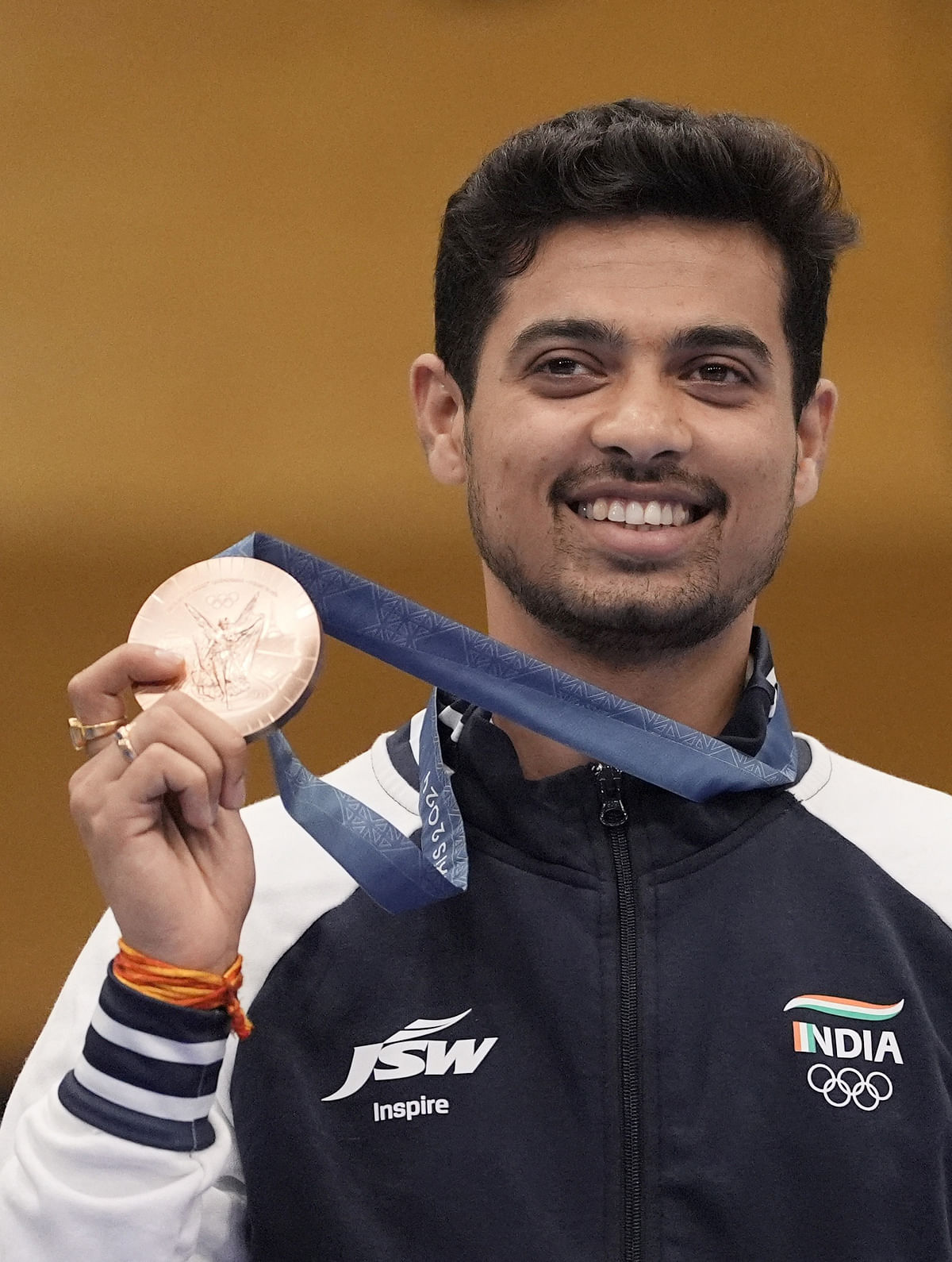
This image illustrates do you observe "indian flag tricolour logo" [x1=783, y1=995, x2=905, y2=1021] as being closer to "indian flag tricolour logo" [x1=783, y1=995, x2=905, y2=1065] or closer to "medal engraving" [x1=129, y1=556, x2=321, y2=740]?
"indian flag tricolour logo" [x1=783, y1=995, x2=905, y2=1065]

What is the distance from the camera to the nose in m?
1.48

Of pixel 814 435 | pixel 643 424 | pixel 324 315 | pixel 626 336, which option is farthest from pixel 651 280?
pixel 324 315

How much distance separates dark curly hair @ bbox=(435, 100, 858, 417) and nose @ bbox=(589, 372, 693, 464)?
8.0 inches

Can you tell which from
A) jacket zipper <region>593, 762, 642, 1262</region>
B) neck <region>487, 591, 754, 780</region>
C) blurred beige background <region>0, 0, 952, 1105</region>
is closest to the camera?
jacket zipper <region>593, 762, 642, 1262</region>

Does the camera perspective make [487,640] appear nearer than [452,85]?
Yes

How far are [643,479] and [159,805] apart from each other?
22.1 inches

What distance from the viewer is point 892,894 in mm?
1487

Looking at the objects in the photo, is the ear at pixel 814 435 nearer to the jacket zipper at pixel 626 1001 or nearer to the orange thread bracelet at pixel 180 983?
the jacket zipper at pixel 626 1001

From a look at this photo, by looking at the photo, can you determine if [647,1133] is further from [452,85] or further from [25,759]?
[452,85]

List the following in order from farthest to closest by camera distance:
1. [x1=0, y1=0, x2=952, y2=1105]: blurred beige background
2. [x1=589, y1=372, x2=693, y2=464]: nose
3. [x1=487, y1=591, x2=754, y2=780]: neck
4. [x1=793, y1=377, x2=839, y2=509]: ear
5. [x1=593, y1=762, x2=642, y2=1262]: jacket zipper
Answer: [x1=0, y1=0, x2=952, y2=1105]: blurred beige background → [x1=793, y1=377, x2=839, y2=509]: ear → [x1=487, y1=591, x2=754, y2=780]: neck → [x1=589, y1=372, x2=693, y2=464]: nose → [x1=593, y1=762, x2=642, y2=1262]: jacket zipper

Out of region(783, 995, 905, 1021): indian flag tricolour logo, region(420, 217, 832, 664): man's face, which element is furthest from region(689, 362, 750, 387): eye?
region(783, 995, 905, 1021): indian flag tricolour logo

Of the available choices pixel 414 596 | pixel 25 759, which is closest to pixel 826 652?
pixel 414 596

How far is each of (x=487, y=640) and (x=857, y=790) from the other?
0.43 metres

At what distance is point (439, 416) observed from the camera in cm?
177
